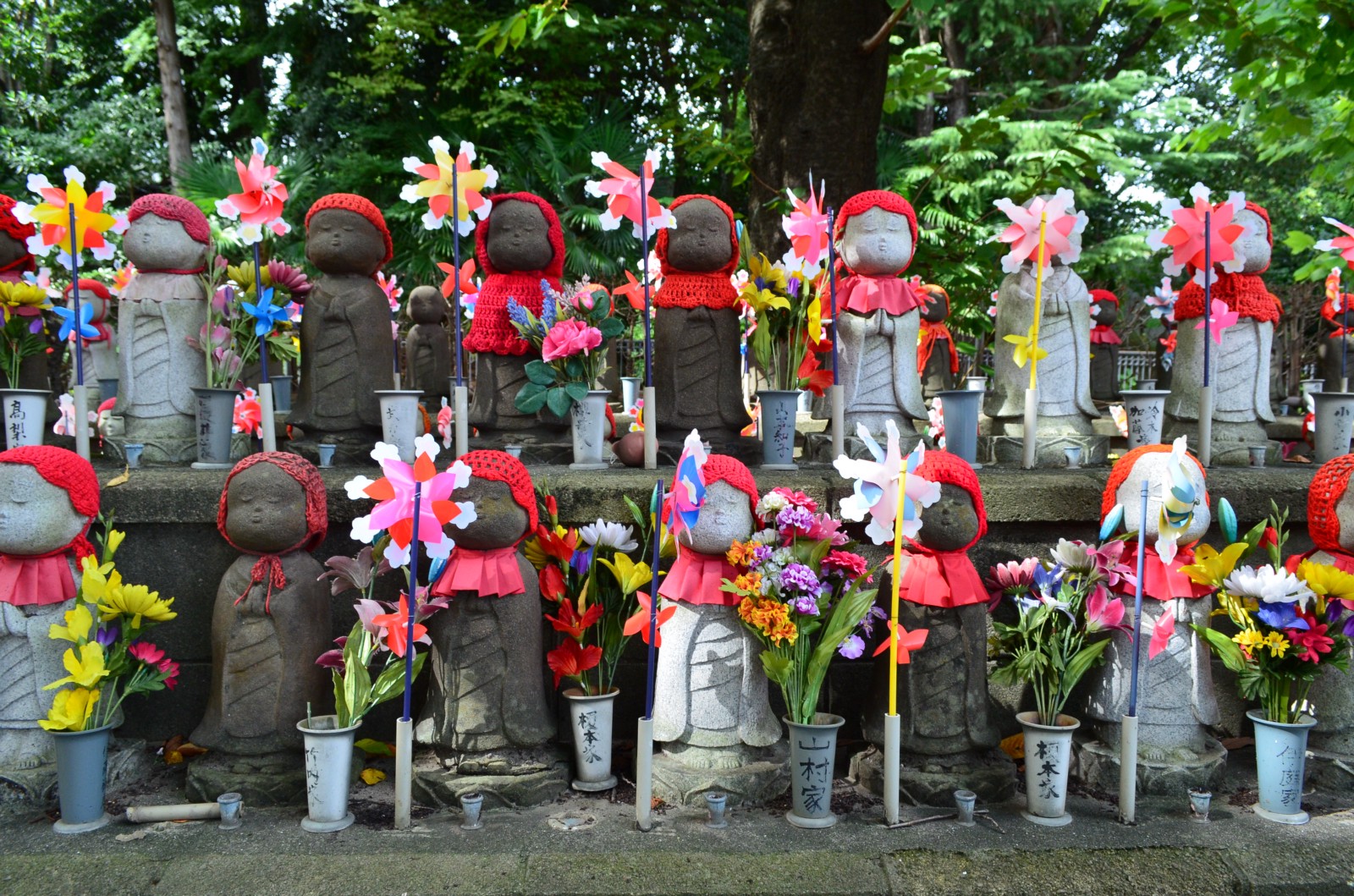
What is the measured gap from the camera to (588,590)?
3498 mm

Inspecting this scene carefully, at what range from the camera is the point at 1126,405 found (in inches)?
172

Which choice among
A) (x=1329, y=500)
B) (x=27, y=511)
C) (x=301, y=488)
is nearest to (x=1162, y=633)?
(x=1329, y=500)

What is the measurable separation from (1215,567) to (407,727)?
259 centimetres

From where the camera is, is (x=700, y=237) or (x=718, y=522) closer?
(x=718, y=522)

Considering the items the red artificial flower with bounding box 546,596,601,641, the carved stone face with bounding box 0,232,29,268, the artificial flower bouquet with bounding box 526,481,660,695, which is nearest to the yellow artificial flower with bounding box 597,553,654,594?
the artificial flower bouquet with bounding box 526,481,660,695

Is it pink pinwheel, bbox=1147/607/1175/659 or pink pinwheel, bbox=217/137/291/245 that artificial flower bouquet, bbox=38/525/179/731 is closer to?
pink pinwheel, bbox=217/137/291/245

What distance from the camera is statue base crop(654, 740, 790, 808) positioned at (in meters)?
3.24

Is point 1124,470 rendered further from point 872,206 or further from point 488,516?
point 488,516

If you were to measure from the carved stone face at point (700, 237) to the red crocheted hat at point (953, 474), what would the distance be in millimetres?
1377

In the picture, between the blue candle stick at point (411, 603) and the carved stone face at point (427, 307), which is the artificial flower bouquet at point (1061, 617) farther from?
the carved stone face at point (427, 307)

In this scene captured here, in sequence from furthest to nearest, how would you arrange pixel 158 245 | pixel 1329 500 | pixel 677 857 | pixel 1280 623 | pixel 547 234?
pixel 547 234 < pixel 158 245 < pixel 1329 500 < pixel 1280 623 < pixel 677 857

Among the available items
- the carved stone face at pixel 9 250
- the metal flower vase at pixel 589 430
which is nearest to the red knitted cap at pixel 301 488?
the metal flower vase at pixel 589 430

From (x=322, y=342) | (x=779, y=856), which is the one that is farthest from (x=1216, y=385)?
(x=322, y=342)

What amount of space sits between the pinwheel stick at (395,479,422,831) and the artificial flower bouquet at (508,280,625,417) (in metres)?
1.16
